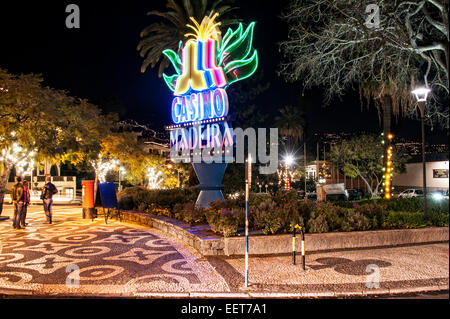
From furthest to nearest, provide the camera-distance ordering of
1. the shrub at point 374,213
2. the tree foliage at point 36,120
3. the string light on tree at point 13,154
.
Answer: the string light on tree at point 13,154 → the tree foliage at point 36,120 → the shrub at point 374,213

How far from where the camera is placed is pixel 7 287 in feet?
20.8

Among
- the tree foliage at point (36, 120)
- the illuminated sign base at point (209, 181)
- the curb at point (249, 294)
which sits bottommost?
the curb at point (249, 294)

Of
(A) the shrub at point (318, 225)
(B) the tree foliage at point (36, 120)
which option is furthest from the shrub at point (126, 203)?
(A) the shrub at point (318, 225)

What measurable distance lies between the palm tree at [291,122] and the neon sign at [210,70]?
1593 inches

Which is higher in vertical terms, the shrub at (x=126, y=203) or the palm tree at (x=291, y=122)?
the palm tree at (x=291, y=122)

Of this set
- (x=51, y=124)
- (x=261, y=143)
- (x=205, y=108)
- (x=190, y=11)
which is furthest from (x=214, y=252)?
(x=261, y=143)

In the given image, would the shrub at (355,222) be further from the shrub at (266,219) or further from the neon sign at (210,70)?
the neon sign at (210,70)

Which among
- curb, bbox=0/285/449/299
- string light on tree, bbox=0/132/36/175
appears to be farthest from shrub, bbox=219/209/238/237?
string light on tree, bbox=0/132/36/175

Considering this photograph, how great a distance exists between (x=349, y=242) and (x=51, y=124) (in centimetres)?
1345

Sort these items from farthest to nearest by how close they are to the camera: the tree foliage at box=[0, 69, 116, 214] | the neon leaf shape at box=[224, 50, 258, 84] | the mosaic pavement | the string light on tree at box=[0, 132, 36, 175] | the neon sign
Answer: the string light on tree at box=[0, 132, 36, 175]
the tree foliage at box=[0, 69, 116, 214]
the neon leaf shape at box=[224, 50, 258, 84]
the neon sign
the mosaic pavement

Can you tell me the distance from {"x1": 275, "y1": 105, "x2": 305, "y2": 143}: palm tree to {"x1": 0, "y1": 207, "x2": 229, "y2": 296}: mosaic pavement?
148ft

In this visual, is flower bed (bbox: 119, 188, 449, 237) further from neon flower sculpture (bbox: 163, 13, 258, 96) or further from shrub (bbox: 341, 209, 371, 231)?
neon flower sculpture (bbox: 163, 13, 258, 96)

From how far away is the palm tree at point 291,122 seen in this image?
5494 cm

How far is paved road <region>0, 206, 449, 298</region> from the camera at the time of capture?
243 inches
